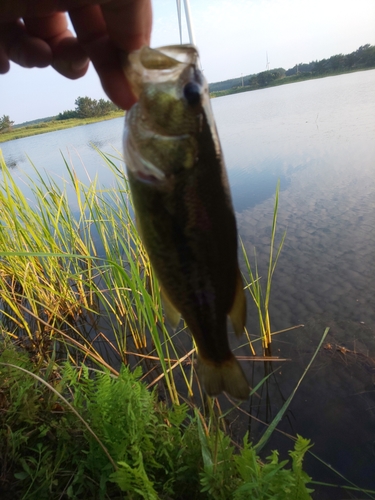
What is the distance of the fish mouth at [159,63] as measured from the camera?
3.70 ft

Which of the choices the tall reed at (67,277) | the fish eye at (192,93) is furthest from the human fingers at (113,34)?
the tall reed at (67,277)

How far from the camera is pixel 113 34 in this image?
4.92 feet

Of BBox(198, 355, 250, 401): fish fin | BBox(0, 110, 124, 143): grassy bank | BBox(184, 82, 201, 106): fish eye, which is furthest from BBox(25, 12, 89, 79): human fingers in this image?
BBox(0, 110, 124, 143): grassy bank

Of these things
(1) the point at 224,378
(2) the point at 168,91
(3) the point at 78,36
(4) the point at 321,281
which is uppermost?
(3) the point at 78,36

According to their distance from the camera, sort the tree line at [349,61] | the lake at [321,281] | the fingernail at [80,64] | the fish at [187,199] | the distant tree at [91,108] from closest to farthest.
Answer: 1. the fish at [187,199]
2. the fingernail at [80,64]
3. the lake at [321,281]
4. the distant tree at [91,108]
5. the tree line at [349,61]

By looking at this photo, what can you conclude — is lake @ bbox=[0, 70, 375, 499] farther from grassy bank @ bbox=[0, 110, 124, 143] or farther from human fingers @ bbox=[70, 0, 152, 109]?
grassy bank @ bbox=[0, 110, 124, 143]

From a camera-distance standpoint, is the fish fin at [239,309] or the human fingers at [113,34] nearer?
the fish fin at [239,309]

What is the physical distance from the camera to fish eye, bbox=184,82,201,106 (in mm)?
1103

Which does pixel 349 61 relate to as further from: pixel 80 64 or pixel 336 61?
pixel 80 64

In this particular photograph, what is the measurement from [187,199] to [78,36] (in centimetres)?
120

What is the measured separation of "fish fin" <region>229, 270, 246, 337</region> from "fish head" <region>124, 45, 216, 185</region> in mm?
444

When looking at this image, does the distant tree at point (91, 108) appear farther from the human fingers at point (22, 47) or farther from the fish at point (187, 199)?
the fish at point (187, 199)

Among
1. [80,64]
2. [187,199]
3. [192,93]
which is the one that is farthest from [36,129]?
[187,199]

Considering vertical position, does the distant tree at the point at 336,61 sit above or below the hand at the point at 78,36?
below
